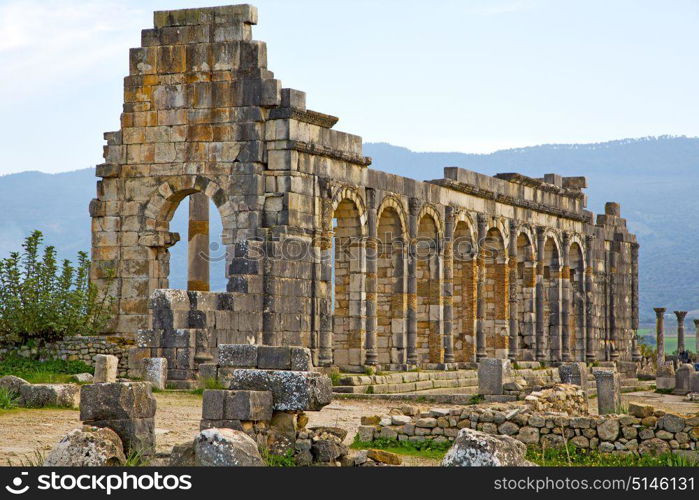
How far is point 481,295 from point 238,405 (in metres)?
23.8

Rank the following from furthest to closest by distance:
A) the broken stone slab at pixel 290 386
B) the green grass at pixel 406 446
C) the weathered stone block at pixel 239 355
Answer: the weathered stone block at pixel 239 355 < the green grass at pixel 406 446 < the broken stone slab at pixel 290 386

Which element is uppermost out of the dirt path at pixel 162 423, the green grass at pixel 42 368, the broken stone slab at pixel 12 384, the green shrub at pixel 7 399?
the green grass at pixel 42 368

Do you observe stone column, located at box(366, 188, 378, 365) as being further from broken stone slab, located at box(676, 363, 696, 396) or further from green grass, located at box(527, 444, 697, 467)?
green grass, located at box(527, 444, 697, 467)

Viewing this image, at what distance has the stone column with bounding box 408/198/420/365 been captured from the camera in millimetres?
35562

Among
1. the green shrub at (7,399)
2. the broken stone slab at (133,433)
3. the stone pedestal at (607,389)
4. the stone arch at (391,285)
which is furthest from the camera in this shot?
the stone arch at (391,285)

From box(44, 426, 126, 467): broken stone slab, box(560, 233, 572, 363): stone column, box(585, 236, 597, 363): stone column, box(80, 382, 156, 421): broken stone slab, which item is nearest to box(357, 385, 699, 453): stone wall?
box(80, 382, 156, 421): broken stone slab

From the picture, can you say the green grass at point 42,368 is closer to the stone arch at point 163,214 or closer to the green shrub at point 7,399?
the stone arch at point 163,214

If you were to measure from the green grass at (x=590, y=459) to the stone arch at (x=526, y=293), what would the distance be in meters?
26.4

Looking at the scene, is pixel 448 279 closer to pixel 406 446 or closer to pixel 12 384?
pixel 12 384

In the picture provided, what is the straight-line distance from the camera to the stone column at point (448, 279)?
38062 millimetres

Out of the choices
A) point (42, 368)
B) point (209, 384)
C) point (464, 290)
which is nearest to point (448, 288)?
point (464, 290)

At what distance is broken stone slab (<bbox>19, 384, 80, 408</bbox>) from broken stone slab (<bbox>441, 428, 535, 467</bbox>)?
9.57m

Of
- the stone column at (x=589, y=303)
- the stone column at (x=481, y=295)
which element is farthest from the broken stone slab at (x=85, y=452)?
the stone column at (x=589, y=303)
